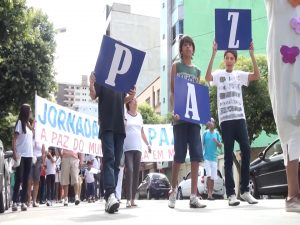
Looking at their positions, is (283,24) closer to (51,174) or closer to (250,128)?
(51,174)

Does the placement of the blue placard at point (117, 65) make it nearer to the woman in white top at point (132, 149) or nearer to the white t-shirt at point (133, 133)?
the woman in white top at point (132, 149)

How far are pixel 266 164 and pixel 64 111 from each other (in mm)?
6175

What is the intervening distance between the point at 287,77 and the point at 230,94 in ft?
7.84

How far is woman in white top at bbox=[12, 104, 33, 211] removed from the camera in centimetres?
943

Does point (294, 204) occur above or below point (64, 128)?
below

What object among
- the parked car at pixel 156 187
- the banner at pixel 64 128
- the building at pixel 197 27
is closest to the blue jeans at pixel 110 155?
the banner at pixel 64 128

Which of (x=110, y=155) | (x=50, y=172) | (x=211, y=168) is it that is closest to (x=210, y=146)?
(x=211, y=168)

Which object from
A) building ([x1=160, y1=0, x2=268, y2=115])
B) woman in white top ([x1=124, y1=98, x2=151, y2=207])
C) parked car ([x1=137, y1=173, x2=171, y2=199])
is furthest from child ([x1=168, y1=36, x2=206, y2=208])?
building ([x1=160, y1=0, x2=268, y2=115])

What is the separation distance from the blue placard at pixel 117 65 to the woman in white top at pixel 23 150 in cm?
322

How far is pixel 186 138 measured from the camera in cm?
717

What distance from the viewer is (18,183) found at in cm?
964

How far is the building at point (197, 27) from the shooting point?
37.9 m

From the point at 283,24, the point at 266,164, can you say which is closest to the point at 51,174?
the point at 266,164

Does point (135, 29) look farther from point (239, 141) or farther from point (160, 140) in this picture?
point (239, 141)
